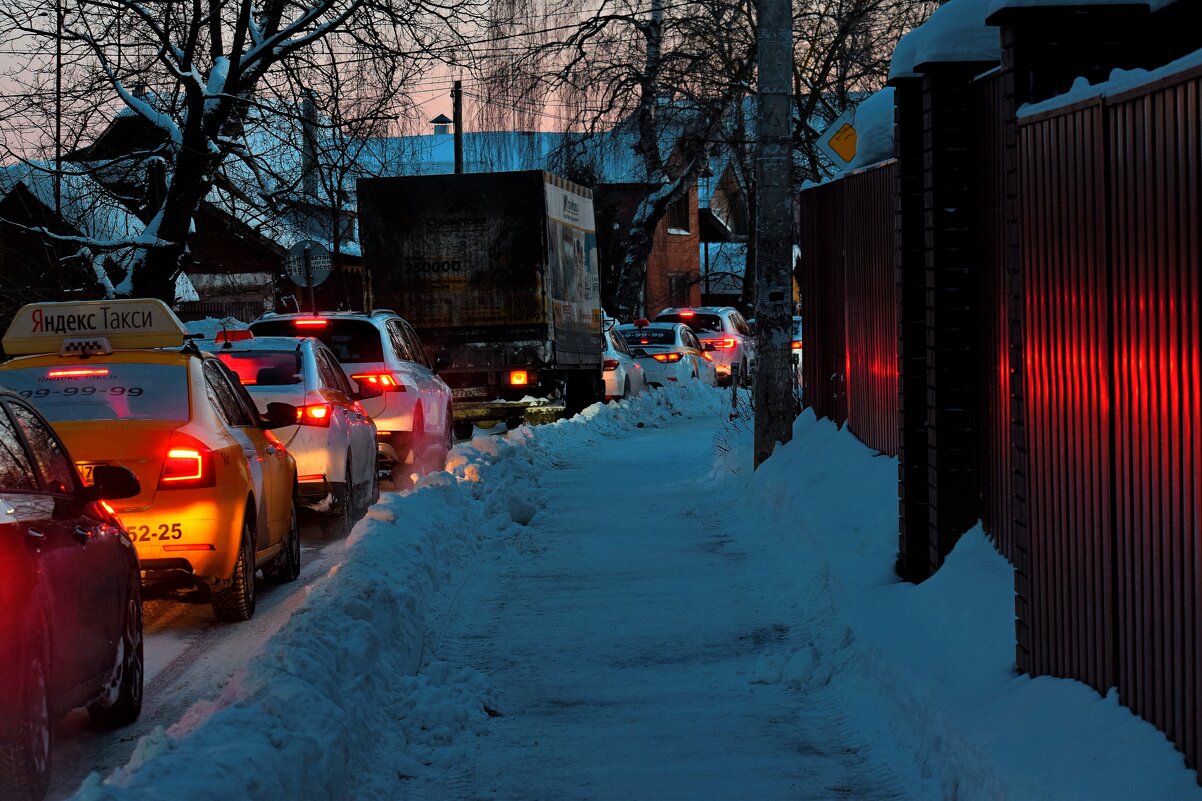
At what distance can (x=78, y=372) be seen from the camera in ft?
30.4

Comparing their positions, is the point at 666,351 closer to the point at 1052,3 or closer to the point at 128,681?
the point at 128,681

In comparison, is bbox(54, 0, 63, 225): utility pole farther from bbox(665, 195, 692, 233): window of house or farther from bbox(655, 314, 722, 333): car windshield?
bbox(665, 195, 692, 233): window of house

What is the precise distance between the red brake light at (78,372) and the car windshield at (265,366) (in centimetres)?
357

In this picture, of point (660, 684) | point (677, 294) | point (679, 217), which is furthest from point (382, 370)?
point (679, 217)

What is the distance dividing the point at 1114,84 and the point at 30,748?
13.2 ft

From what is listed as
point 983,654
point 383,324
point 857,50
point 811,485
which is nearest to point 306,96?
point 383,324

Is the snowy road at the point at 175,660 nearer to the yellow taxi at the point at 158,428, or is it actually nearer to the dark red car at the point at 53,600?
the dark red car at the point at 53,600

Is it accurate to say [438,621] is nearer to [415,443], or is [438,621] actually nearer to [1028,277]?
[1028,277]

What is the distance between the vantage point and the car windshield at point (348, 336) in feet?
52.2

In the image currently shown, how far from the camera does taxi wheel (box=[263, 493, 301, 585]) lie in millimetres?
10750

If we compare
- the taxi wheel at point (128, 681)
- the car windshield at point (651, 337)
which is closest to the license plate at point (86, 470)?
the taxi wheel at point (128, 681)

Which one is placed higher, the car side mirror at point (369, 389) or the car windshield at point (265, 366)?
the car windshield at point (265, 366)

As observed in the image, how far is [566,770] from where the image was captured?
6113 millimetres

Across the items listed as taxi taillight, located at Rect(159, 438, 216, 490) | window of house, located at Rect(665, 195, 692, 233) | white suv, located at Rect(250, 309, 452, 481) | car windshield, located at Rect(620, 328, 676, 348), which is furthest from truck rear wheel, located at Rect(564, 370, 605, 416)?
A: window of house, located at Rect(665, 195, 692, 233)
